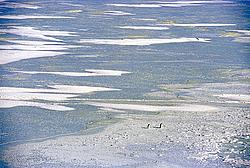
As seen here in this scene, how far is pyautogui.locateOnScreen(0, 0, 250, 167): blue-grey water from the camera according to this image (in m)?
12.3

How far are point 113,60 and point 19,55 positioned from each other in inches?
95.8

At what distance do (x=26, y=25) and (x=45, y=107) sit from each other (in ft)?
47.6

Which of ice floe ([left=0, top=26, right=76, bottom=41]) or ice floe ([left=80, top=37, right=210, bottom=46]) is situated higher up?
ice floe ([left=80, top=37, right=210, bottom=46])

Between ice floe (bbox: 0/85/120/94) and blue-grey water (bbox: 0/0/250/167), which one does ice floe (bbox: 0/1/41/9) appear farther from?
ice floe (bbox: 0/85/120/94)

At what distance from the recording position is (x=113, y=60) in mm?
18766

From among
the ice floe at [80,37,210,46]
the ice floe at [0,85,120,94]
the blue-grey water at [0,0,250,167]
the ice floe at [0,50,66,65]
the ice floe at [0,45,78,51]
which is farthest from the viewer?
→ the ice floe at [80,37,210,46]

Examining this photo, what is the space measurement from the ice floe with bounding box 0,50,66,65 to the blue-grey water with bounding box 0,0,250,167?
0.64ft

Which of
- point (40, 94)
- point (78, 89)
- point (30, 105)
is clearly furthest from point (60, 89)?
point (30, 105)

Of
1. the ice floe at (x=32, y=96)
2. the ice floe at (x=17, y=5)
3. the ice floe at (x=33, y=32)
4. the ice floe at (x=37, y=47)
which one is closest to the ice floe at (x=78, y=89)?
the ice floe at (x=32, y=96)

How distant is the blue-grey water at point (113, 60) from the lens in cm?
1230

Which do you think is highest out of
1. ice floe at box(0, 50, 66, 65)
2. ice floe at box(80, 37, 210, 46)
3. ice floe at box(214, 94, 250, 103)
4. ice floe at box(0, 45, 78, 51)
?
ice floe at box(214, 94, 250, 103)

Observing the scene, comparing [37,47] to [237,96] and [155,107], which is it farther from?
[155,107]

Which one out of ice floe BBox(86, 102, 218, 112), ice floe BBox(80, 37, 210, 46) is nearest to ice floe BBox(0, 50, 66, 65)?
ice floe BBox(80, 37, 210, 46)

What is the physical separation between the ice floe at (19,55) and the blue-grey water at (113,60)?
7.6 inches
